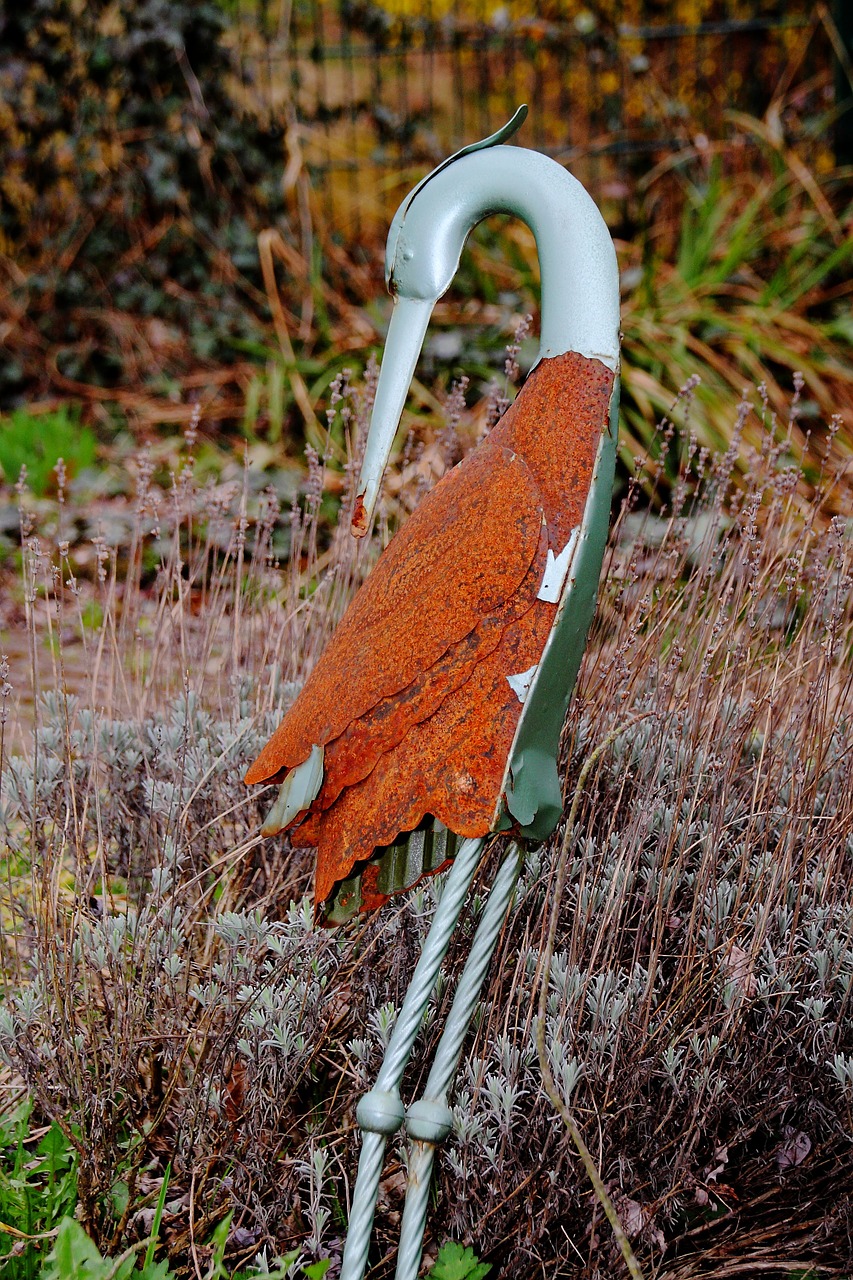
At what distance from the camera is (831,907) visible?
68.1 inches

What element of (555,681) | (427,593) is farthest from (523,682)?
(427,593)

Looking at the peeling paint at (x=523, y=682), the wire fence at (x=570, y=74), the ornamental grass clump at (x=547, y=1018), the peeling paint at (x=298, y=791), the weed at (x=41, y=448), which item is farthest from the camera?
the wire fence at (x=570, y=74)

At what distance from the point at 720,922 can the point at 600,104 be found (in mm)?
5923

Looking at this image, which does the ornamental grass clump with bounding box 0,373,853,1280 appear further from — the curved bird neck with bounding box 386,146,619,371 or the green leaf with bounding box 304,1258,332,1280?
the curved bird neck with bounding box 386,146,619,371

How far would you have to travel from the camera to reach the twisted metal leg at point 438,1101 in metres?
1.25

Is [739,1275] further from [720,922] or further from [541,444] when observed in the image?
[541,444]

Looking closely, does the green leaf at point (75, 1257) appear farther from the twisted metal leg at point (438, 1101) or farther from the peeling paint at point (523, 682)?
the peeling paint at point (523, 682)

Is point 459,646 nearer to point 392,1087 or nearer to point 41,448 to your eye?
point 392,1087

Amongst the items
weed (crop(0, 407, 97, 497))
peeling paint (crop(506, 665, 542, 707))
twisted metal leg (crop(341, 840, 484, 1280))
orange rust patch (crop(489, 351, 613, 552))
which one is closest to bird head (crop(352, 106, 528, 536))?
orange rust patch (crop(489, 351, 613, 552))

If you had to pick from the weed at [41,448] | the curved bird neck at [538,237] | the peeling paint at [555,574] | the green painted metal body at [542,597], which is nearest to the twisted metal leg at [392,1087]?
the green painted metal body at [542,597]

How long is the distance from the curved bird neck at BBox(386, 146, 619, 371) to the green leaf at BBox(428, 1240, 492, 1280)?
108 cm

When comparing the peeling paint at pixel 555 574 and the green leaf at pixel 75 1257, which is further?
the green leaf at pixel 75 1257

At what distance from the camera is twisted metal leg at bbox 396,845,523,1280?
1.25 m

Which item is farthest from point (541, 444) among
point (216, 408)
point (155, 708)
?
point (216, 408)
